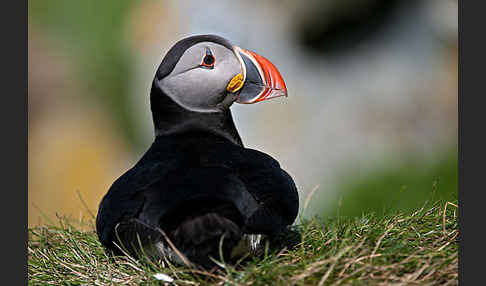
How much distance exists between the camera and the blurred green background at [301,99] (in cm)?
836

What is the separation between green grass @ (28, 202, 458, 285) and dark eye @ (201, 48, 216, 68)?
1.29 m

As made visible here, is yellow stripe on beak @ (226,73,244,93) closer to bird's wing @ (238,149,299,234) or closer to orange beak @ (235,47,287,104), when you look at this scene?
orange beak @ (235,47,287,104)

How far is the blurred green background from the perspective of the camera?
329 inches

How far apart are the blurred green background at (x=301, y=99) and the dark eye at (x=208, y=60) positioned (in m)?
4.04

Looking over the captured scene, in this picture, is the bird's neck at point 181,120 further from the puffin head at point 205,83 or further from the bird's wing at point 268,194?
the bird's wing at point 268,194

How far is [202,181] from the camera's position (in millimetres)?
3322

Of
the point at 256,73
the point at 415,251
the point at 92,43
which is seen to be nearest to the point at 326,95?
the point at 92,43

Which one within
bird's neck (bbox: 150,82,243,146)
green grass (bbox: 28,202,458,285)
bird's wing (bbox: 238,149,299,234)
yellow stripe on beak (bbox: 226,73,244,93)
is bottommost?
green grass (bbox: 28,202,458,285)

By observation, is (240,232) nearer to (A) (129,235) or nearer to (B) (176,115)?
(A) (129,235)

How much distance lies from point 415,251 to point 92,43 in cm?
739

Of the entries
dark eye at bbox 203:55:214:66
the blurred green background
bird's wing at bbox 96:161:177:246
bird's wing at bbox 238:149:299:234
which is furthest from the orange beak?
the blurred green background

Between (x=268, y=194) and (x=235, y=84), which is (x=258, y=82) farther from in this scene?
(x=268, y=194)

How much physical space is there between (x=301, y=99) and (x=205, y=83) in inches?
177

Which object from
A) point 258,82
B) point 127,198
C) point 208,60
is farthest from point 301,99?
point 127,198
